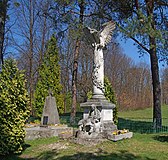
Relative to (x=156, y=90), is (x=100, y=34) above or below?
above

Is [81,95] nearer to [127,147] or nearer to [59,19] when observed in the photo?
[59,19]

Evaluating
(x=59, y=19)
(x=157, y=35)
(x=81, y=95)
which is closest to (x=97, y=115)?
(x=157, y=35)

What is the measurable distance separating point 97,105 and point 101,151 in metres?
2.27

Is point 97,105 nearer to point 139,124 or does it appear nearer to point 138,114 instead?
point 139,124

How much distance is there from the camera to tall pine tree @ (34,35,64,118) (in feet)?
66.9

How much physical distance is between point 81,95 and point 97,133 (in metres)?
20.1

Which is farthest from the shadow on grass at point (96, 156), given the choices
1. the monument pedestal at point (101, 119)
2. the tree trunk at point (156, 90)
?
the tree trunk at point (156, 90)

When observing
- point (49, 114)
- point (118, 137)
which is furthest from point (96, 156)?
point (49, 114)

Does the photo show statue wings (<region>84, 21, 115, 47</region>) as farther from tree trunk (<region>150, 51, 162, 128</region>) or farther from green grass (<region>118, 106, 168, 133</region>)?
green grass (<region>118, 106, 168, 133</region>)

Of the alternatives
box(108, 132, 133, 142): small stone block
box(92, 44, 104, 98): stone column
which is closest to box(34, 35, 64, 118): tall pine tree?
box(92, 44, 104, 98): stone column

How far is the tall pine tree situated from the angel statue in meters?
10.8

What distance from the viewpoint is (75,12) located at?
51.1 feet

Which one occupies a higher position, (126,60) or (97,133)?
(126,60)

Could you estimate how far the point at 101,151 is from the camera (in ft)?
24.5
